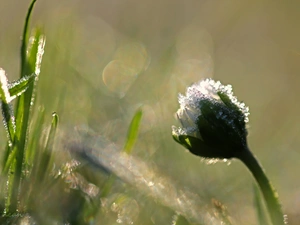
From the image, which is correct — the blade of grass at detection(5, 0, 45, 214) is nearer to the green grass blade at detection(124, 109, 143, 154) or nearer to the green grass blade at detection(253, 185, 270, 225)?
the green grass blade at detection(124, 109, 143, 154)

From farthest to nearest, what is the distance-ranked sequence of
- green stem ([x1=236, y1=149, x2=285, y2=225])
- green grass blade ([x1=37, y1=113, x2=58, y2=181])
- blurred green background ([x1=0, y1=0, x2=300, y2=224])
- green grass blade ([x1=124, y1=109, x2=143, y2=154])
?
blurred green background ([x1=0, y1=0, x2=300, y2=224])
green grass blade ([x1=124, y1=109, x2=143, y2=154])
green grass blade ([x1=37, y1=113, x2=58, y2=181])
green stem ([x1=236, y1=149, x2=285, y2=225])

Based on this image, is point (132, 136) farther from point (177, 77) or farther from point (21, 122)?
point (177, 77)

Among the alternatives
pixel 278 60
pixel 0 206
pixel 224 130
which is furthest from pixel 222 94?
pixel 278 60

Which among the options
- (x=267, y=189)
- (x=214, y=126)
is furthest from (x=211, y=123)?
(x=267, y=189)

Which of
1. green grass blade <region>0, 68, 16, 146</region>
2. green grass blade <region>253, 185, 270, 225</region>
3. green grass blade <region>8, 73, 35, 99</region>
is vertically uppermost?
green grass blade <region>253, 185, 270, 225</region>

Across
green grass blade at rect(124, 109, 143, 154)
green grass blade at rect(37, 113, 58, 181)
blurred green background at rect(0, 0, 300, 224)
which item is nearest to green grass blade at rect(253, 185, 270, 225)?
blurred green background at rect(0, 0, 300, 224)

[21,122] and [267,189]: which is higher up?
[267,189]

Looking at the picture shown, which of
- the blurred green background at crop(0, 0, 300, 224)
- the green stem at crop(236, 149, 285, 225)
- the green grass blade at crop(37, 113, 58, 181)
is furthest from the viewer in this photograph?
the blurred green background at crop(0, 0, 300, 224)

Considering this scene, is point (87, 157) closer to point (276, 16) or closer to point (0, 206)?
point (0, 206)
